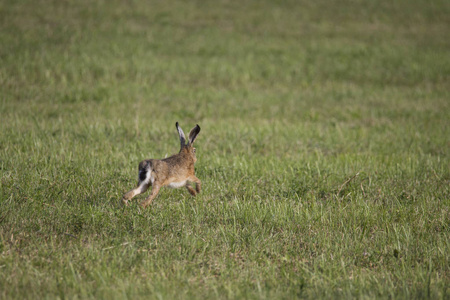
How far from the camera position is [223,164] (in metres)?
6.88

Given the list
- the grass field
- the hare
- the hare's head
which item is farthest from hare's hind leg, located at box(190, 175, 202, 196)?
the hare's head

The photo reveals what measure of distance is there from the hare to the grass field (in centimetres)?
25

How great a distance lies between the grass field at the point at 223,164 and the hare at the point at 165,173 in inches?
10.0

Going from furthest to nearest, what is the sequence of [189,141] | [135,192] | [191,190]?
1. [189,141]
2. [191,190]
3. [135,192]

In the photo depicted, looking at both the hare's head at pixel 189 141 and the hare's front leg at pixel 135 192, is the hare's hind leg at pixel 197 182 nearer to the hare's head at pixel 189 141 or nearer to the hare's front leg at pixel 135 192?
the hare's head at pixel 189 141

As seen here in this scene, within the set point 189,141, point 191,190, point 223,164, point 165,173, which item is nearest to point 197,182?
point 191,190

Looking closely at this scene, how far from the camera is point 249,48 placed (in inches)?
725

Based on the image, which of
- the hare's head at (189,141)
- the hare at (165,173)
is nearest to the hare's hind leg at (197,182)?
the hare at (165,173)

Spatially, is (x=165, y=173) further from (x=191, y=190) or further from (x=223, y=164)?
(x=223, y=164)

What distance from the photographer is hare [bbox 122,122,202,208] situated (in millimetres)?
4670

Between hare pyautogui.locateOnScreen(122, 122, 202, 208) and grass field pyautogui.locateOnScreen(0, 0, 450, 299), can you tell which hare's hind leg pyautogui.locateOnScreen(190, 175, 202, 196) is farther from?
grass field pyautogui.locateOnScreen(0, 0, 450, 299)

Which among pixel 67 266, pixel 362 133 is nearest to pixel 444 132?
pixel 362 133

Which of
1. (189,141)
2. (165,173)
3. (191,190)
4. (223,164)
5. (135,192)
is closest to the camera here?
(135,192)

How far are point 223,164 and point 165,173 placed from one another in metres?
2.08
